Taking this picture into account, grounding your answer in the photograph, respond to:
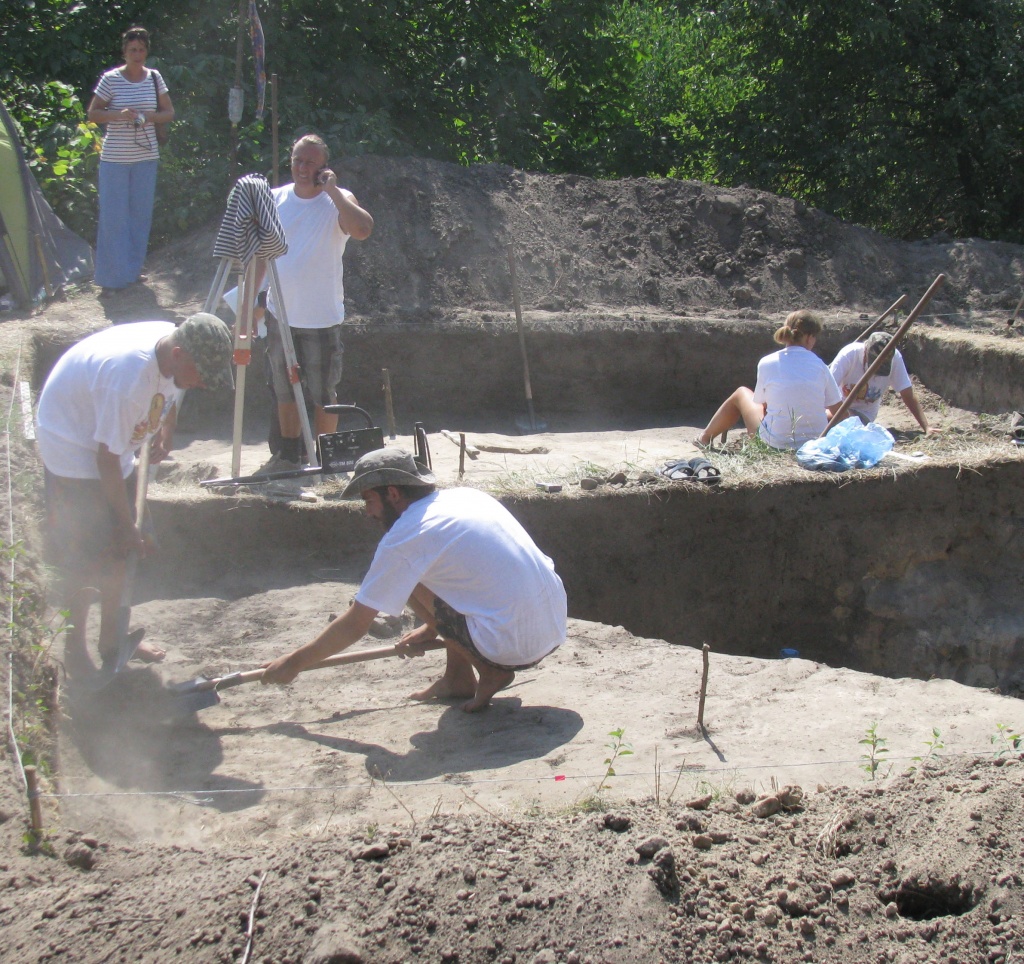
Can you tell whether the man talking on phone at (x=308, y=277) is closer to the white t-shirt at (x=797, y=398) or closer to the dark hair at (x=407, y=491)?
the dark hair at (x=407, y=491)

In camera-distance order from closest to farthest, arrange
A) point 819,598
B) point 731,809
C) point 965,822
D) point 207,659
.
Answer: point 965,822
point 731,809
point 207,659
point 819,598

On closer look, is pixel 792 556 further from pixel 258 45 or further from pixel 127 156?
pixel 127 156

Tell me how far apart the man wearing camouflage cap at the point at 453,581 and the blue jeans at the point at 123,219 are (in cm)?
623

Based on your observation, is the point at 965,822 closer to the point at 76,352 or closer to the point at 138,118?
the point at 76,352

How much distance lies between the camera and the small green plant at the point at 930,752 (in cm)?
352

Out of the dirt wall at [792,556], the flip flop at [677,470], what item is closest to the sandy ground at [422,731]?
the dirt wall at [792,556]

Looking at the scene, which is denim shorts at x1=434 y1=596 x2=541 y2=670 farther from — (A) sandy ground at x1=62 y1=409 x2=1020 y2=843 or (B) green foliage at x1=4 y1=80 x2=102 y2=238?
(B) green foliage at x1=4 y1=80 x2=102 y2=238

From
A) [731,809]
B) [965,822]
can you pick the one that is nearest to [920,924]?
[965,822]

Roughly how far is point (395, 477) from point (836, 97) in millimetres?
12805

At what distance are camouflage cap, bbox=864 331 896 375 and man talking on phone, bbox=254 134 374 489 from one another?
405 centimetres

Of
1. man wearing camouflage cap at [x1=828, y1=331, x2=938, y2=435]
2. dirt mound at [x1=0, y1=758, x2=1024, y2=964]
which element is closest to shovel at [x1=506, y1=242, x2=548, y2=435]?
man wearing camouflage cap at [x1=828, y1=331, x2=938, y2=435]

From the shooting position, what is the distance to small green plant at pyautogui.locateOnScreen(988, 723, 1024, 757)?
3545mm

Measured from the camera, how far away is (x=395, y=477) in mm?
3990

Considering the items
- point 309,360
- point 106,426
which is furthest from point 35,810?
point 309,360
